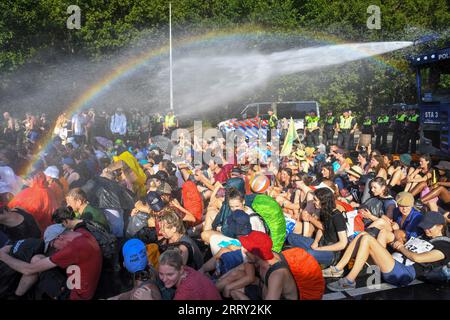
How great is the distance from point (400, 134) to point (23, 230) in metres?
13.5

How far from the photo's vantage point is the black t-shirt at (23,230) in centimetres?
543

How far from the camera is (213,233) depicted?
5.84 m

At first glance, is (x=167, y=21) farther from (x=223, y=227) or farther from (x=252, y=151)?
(x=223, y=227)

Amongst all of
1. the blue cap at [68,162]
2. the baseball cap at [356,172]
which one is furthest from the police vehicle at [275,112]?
the blue cap at [68,162]

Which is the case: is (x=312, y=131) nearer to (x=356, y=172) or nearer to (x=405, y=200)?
(x=356, y=172)

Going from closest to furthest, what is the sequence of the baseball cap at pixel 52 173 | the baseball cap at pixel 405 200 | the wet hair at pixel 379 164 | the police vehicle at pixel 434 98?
1. the baseball cap at pixel 405 200
2. the baseball cap at pixel 52 173
3. the wet hair at pixel 379 164
4. the police vehicle at pixel 434 98

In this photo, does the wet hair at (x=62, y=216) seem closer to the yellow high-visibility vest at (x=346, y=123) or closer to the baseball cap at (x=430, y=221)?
the baseball cap at (x=430, y=221)

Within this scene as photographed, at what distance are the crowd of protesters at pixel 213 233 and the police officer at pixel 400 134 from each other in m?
6.58

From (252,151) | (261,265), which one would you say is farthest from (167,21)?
(261,265)

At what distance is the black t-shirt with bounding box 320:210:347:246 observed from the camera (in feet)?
19.2

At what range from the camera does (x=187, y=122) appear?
2786 centimetres

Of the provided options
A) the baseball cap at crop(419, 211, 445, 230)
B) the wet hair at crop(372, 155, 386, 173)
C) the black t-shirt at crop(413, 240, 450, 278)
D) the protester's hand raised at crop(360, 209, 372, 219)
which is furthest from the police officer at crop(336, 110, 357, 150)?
the black t-shirt at crop(413, 240, 450, 278)

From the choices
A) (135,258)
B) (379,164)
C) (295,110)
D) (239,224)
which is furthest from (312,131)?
(135,258)

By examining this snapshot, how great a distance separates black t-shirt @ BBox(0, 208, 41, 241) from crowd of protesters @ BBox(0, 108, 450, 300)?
0.02 m
